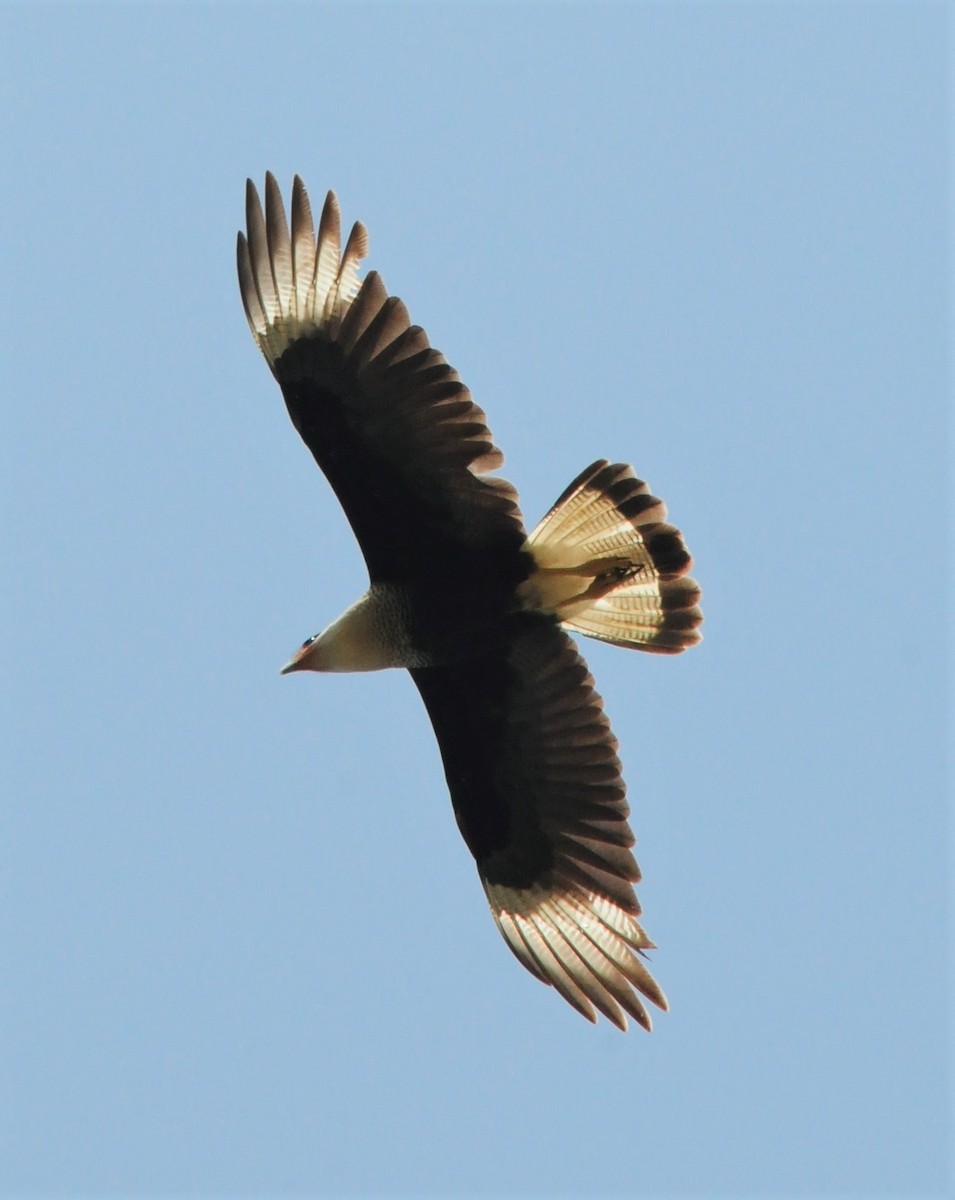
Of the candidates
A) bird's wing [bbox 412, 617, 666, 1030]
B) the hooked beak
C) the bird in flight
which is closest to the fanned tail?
the bird in flight

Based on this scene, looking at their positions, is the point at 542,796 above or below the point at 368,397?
below

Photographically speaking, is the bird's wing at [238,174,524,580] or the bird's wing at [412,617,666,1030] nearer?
the bird's wing at [238,174,524,580]

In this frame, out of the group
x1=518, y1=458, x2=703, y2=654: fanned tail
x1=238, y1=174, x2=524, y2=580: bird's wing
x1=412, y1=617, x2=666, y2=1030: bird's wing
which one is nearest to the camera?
x1=238, y1=174, x2=524, y2=580: bird's wing

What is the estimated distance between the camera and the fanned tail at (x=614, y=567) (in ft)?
25.8

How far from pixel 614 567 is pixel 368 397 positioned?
1231 millimetres

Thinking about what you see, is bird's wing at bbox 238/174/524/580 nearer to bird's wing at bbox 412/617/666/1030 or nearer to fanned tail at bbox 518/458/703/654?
fanned tail at bbox 518/458/703/654

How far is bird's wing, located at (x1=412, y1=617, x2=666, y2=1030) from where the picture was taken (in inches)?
315

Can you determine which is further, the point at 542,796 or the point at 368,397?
the point at 542,796

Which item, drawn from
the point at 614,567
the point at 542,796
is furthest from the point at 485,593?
the point at 542,796

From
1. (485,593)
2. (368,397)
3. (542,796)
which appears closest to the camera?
(368,397)

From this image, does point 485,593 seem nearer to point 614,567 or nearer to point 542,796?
point 614,567

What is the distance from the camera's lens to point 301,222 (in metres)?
7.82

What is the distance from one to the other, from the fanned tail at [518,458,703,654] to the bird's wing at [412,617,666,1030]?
0.19 m

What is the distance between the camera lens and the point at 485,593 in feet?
26.0
